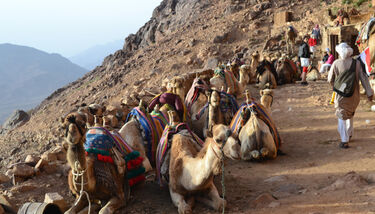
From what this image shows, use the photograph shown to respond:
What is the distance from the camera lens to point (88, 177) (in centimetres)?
430

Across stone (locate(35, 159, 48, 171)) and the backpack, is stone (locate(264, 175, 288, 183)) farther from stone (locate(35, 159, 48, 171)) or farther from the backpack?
stone (locate(35, 159, 48, 171))

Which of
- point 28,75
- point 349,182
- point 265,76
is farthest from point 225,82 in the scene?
point 28,75

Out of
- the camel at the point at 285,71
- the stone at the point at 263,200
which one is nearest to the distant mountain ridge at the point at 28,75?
the camel at the point at 285,71

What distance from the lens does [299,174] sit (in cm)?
583

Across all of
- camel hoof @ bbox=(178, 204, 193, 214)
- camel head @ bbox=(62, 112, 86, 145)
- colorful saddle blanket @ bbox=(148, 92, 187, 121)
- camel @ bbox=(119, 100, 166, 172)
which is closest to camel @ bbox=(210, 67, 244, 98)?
colorful saddle blanket @ bbox=(148, 92, 187, 121)

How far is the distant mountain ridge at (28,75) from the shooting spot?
124 m

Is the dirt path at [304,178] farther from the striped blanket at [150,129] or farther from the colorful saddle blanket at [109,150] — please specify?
the striped blanket at [150,129]

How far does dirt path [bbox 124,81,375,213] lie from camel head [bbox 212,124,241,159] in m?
0.86

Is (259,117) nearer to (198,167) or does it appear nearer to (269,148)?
(269,148)

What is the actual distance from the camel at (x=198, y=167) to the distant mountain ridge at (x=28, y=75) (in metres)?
105

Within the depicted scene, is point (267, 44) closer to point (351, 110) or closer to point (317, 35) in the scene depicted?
point (317, 35)

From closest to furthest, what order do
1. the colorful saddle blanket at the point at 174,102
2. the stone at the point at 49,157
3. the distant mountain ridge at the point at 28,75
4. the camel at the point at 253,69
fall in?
the stone at the point at 49,157
the colorful saddle blanket at the point at 174,102
the camel at the point at 253,69
the distant mountain ridge at the point at 28,75

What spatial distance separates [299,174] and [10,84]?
147m

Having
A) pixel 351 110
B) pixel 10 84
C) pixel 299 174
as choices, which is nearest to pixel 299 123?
pixel 351 110
